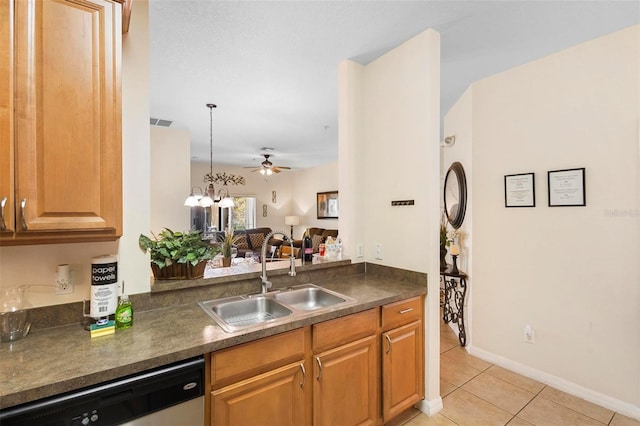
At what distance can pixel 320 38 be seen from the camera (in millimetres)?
2102

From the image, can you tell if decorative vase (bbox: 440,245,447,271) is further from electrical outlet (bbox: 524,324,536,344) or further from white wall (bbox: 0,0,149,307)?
white wall (bbox: 0,0,149,307)

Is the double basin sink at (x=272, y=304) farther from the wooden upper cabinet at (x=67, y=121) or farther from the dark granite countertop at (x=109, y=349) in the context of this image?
the wooden upper cabinet at (x=67, y=121)

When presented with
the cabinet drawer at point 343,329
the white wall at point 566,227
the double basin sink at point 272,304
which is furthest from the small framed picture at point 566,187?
the double basin sink at point 272,304

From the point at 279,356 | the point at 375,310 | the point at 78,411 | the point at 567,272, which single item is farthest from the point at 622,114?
the point at 78,411

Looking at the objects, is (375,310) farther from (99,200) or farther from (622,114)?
(622,114)

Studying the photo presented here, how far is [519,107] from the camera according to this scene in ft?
8.25

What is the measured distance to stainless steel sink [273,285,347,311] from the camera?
192 centimetres

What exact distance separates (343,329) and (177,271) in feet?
3.27

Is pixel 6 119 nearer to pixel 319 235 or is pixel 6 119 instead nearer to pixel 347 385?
pixel 347 385

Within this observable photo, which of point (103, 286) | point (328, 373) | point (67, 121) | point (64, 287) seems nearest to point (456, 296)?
point (328, 373)

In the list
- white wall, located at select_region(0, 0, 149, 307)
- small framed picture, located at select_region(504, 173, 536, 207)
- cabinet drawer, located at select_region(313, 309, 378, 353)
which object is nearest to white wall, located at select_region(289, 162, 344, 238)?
small framed picture, located at select_region(504, 173, 536, 207)

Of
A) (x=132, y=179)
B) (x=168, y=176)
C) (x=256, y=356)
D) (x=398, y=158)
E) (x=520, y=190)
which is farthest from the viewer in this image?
(x=168, y=176)

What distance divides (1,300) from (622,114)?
3.62 meters

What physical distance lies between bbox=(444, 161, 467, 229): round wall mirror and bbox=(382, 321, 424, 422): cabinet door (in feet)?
5.09
